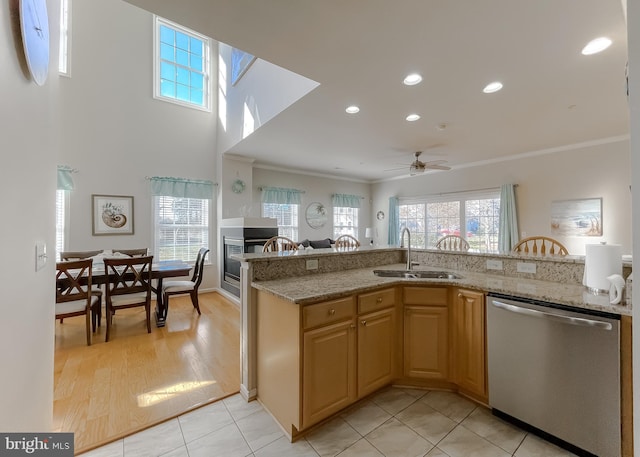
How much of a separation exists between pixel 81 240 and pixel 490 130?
649 centimetres

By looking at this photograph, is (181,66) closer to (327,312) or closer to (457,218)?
(327,312)

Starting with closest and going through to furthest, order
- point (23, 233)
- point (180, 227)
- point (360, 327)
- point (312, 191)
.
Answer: point (23, 233) < point (360, 327) < point (180, 227) < point (312, 191)

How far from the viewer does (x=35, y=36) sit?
1.00 m

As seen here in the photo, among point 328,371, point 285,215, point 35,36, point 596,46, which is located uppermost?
point 596,46

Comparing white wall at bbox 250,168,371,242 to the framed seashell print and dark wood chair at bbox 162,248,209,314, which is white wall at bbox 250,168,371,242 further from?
the framed seashell print

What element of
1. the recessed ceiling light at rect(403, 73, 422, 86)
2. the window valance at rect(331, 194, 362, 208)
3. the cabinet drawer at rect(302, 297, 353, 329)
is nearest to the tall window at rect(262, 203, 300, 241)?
the window valance at rect(331, 194, 362, 208)

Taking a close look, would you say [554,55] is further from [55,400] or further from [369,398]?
[55,400]

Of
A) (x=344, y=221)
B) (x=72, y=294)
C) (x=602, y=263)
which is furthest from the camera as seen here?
(x=344, y=221)

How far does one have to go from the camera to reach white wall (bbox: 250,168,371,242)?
5.98 metres

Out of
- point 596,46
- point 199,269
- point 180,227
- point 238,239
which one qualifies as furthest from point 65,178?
point 596,46

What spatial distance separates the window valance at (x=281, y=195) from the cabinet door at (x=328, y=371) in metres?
4.60

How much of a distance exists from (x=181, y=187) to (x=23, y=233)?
175 inches

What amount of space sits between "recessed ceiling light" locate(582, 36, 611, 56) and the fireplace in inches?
161

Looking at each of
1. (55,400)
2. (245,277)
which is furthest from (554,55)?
(55,400)
